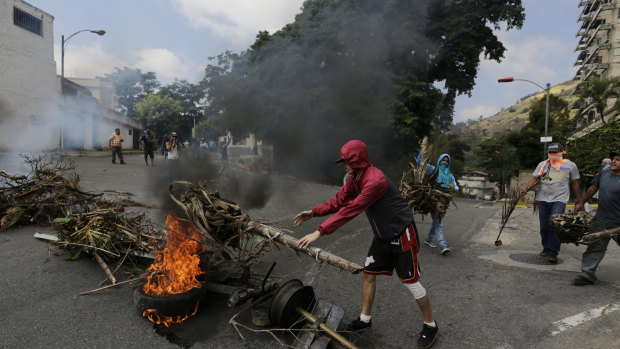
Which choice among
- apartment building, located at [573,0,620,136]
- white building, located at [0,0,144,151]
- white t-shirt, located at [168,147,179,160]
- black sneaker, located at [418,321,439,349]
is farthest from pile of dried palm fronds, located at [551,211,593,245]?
apartment building, located at [573,0,620,136]

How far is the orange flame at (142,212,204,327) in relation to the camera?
2998mm

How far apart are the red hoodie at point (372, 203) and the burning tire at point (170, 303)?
4.64ft

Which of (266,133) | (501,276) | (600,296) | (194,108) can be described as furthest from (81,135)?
(600,296)

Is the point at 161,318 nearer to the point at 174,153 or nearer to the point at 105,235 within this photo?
the point at 105,235

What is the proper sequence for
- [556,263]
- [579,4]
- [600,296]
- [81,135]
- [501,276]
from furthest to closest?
[579,4]
[81,135]
[556,263]
[501,276]
[600,296]

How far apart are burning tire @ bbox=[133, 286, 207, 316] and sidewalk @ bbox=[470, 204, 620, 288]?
4540 millimetres

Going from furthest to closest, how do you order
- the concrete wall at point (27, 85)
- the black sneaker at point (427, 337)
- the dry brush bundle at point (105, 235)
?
the concrete wall at point (27, 85) < the dry brush bundle at point (105, 235) < the black sneaker at point (427, 337)

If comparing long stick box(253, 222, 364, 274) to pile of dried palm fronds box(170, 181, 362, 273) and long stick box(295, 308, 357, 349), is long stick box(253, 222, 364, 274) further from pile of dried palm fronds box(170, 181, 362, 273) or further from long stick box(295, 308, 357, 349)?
long stick box(295, 308, 357, 349)

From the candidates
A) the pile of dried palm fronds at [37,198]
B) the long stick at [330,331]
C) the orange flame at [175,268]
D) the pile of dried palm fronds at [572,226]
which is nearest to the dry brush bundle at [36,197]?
the pile of dried palm fronds at [37,198]

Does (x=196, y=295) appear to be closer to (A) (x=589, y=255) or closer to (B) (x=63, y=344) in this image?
(B) (x=63, y=344)

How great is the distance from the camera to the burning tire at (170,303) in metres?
2.91

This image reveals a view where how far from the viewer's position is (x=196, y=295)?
10.1ft

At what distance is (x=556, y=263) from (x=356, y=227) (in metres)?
3.67

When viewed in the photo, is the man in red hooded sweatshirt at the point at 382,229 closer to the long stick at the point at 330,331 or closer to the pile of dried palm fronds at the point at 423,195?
the long stick at the point at 330,331
